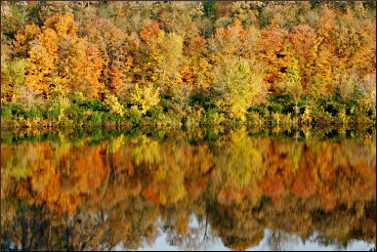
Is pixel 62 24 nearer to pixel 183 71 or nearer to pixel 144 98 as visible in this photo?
pixel 183 71

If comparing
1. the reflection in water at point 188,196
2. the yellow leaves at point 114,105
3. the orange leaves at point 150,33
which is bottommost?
the yellow leaves at point 114,105

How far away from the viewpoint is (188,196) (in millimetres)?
17797

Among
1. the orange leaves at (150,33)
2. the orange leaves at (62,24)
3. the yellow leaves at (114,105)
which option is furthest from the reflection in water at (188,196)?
the orange leaves at (150,33)

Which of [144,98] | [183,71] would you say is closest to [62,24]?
[183,71]

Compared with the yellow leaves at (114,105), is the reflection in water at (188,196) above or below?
above

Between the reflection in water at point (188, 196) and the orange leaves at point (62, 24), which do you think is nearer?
the reflection in water at point (188, 196)

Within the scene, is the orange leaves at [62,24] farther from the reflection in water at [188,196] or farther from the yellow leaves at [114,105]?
the reflection in water at [188,196]

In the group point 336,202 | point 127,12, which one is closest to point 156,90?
point 127,12

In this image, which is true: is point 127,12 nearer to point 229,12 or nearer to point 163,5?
point 163,5

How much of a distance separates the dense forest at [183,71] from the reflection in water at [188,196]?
12625mm

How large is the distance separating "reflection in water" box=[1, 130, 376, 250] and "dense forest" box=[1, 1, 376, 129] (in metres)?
12.6

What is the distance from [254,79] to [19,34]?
18174 millimetres

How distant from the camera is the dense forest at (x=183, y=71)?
137 feet

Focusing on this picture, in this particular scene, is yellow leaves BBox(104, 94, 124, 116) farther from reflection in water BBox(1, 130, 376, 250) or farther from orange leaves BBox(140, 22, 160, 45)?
reflection in water BBox(1, 130, 376, 250)
